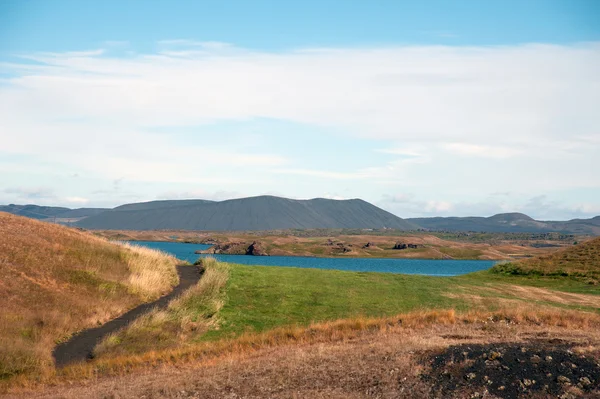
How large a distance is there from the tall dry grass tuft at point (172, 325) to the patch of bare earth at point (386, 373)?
3.40 metres

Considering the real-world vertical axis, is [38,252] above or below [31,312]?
above

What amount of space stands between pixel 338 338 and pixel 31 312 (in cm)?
1195

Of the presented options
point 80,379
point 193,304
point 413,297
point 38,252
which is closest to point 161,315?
point 193,304

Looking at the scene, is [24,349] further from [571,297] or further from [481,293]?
[571,297]

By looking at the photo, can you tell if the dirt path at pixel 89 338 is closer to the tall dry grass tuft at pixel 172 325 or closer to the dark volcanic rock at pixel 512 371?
the tall dry grass tuft at pixel 172 325

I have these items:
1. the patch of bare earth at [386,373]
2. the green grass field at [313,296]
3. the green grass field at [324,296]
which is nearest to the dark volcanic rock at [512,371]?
the patch of bare earth at [386,373]

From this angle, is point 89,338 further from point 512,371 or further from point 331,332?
point 512,371

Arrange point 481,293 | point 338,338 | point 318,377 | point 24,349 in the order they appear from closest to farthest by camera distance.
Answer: point 318,377 < point 24,349 < point 338,338 < point 481,293

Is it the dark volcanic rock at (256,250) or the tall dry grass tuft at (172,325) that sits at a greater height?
the tall dry grass tuft at (172,325)

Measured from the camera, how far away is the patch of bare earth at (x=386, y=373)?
11609mm

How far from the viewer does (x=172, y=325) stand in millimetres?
22234

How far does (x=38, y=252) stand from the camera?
93.2ft

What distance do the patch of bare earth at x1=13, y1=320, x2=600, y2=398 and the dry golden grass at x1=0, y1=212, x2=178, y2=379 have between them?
341 cm

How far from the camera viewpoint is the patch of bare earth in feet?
38.1
